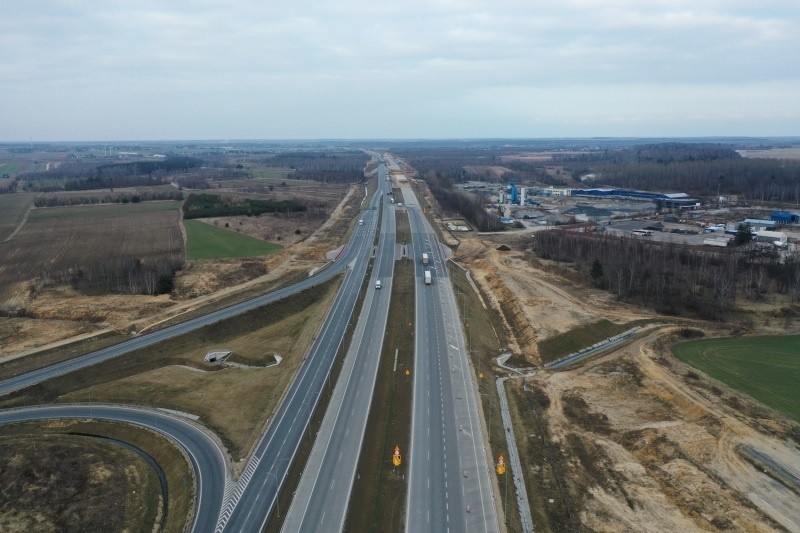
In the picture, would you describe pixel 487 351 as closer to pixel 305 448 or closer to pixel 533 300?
pixel 533 300

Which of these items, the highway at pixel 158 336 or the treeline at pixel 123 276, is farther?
the treeline at pixel 123 276

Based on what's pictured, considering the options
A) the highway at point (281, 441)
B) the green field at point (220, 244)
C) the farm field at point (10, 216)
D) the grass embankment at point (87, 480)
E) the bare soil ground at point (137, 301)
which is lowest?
the grass embankment at point (87, 480)

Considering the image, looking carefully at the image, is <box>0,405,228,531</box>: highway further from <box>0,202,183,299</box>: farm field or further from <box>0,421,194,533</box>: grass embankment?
<box>0,202,183,299</box>: farm field

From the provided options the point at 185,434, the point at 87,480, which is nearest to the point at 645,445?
the point at 185,434

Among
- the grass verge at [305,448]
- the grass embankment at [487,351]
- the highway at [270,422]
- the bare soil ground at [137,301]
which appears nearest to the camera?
the grass verge at [305,448]

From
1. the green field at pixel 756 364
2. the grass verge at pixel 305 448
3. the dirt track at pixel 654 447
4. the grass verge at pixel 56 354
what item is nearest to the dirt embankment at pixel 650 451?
the dirt track at pixel 654 447

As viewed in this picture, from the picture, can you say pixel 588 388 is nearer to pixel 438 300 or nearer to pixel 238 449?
pixel 438 300

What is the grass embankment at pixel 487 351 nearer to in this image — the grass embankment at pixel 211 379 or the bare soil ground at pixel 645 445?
the bare soil ground at pixel 645 445
